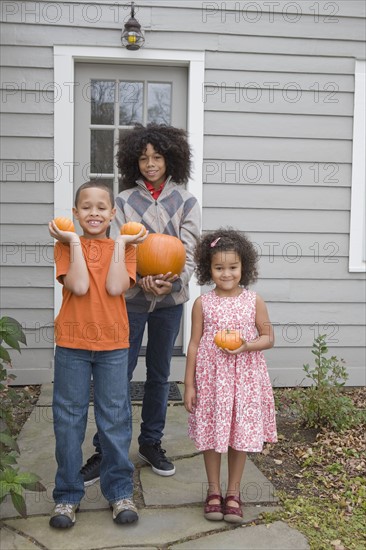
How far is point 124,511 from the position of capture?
253cm

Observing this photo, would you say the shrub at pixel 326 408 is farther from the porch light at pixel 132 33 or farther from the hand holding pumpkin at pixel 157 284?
Result: the porch light at pixel 132 33

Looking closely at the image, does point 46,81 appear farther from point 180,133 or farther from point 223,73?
point 180,133

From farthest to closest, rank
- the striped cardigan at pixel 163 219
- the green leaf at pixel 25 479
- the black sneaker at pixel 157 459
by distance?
the black sneaker at pixel 157 459 → the striped cardigan at pixel 163 219 → the green leaf at pixel 25 479

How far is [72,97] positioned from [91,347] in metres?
2.74

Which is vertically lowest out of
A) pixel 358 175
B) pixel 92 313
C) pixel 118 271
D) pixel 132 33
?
pixel 92 313

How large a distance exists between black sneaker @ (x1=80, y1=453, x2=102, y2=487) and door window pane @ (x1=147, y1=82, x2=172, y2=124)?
2822 mm

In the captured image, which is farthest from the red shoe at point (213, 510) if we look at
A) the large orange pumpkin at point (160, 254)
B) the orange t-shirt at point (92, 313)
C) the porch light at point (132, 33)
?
the porch light at point (132, 33)

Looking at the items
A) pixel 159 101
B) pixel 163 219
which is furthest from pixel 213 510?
pixel 159 101

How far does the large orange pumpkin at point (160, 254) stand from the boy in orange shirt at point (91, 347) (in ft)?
0.98

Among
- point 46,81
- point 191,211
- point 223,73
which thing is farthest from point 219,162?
point 191,211

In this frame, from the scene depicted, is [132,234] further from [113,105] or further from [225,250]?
[113,105]

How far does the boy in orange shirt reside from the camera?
2.46m

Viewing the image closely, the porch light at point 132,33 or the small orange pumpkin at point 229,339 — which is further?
the porch light at point 132,33

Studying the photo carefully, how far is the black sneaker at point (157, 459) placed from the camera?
3.05 m
